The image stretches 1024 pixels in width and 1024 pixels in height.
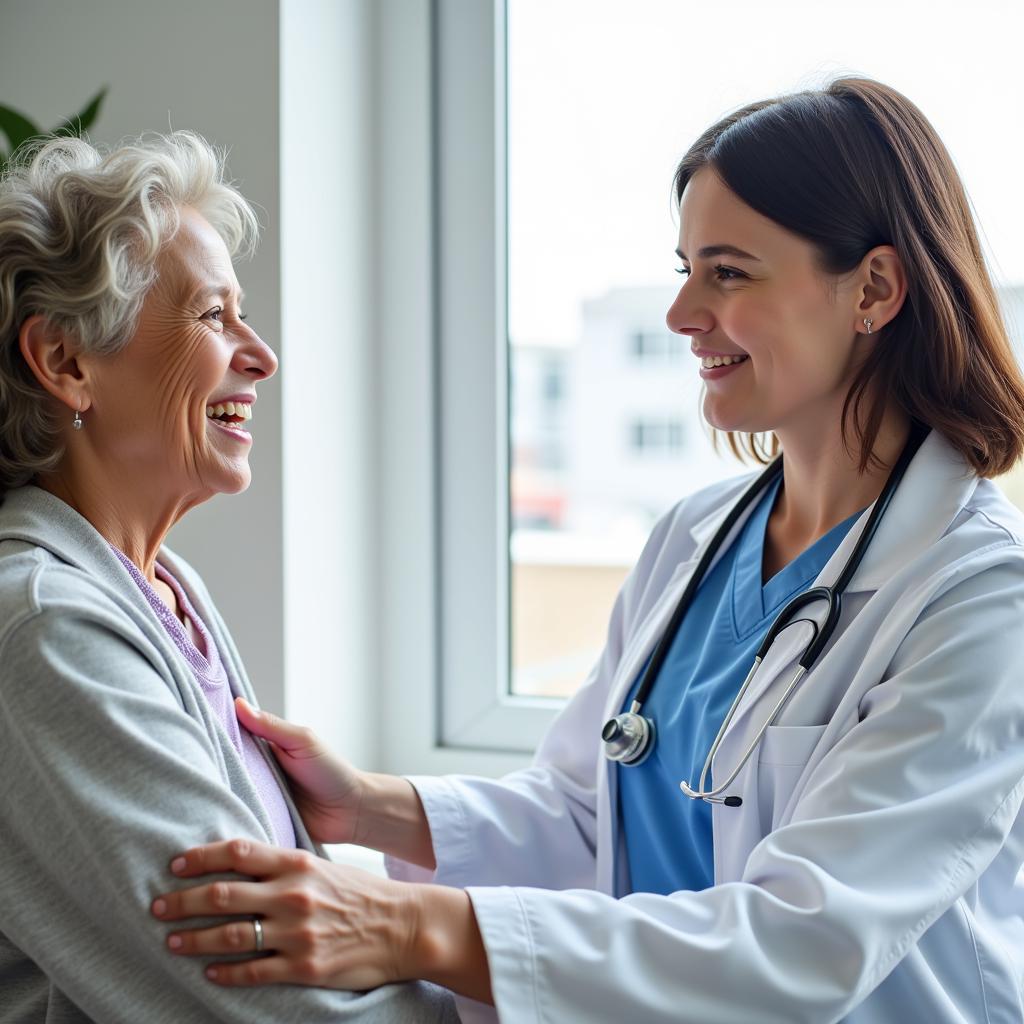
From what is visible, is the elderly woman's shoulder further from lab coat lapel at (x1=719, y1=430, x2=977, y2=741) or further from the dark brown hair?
the dark brown hair

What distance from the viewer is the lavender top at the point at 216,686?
1197 millimetres

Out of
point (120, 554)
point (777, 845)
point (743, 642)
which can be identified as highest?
point (120, 554)

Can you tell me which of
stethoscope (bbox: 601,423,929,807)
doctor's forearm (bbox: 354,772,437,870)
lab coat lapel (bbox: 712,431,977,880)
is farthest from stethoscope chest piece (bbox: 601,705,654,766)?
doctor's forearm (bbox: 354,772,437,870)

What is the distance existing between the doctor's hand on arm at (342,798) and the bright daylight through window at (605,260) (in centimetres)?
61

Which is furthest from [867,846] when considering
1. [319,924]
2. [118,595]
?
[118,595]

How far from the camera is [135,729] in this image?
991 mm

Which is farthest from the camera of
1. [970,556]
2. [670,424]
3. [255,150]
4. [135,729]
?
[670,424]

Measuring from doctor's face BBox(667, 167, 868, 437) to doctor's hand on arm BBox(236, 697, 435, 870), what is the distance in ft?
1.98

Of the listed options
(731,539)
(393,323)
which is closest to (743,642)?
(731,539)

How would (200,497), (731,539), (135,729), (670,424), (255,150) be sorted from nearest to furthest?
(135,729) → (200,497) → (731,539) → (255,150) → (670,424)

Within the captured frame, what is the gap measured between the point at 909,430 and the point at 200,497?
2.62 feet

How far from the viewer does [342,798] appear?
Result: 55.1 inches

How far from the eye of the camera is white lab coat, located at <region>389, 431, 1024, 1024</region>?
1.04m

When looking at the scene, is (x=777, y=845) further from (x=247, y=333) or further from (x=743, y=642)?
(x=247, y=333)
